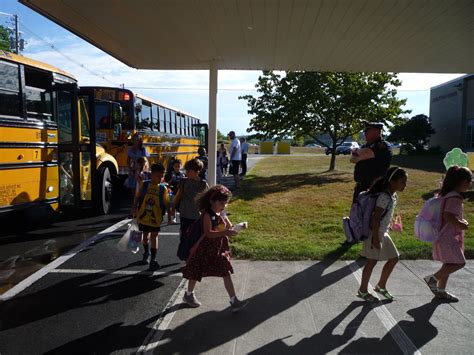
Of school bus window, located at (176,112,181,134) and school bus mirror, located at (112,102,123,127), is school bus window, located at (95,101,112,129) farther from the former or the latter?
school bus window, located at (176,112,181,134)

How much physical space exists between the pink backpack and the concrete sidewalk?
2.31ft

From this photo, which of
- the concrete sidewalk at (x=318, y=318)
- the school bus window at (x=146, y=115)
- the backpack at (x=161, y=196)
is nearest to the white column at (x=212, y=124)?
the backpack at (x=161, y=196)

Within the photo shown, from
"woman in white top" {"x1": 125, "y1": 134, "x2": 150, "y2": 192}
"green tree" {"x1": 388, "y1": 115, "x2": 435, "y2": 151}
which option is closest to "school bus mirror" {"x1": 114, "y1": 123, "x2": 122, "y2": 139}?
"woman in white top" {"x1": 125, "y1": 134, "x2": 150, "y2": 192}

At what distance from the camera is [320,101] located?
65.5ft

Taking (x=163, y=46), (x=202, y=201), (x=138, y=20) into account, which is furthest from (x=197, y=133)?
(x=202, y=201)

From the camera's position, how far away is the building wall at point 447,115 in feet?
134

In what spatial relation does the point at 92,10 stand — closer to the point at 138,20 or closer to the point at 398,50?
the point at 138,20

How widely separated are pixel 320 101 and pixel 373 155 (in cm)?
1513

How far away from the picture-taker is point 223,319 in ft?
14.2

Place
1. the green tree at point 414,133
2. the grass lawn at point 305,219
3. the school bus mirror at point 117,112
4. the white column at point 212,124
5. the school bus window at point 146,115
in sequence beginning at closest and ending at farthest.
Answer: the grass lawn at point 305,219 → the white column at point 212,124 → the school bus mirror at point 117,112 → the school bus window at point 146,115 → the green tree at point 414,133

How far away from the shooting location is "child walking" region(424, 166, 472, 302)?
4562 millimetres

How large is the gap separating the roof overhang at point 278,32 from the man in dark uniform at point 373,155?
172 centimetres

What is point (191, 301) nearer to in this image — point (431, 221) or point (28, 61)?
point (431, 221)

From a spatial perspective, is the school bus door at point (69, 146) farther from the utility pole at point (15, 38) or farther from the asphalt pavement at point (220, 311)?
the utility pole at point (15, 38)
